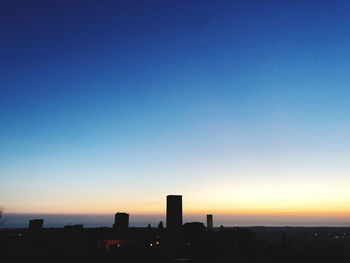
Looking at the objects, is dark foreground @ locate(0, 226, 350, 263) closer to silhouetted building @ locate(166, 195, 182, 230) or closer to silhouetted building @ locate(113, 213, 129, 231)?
Result: silhouetted building @ locate(166, 195, 182, 230)

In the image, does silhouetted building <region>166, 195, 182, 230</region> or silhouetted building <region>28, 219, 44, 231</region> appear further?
silhouetted building <region>28, 219, 44, 231</region>

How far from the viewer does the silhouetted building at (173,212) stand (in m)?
28.0

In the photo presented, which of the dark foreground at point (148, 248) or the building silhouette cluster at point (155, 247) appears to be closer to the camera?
the dark foreground at point (148, 248)

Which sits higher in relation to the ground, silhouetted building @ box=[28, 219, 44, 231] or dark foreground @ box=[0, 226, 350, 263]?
silhouetted building @ box=[28, 219, 44, 231]

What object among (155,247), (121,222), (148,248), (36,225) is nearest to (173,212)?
(148,248)

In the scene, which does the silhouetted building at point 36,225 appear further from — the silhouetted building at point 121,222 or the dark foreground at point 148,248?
the silhouetted building at point 121,222

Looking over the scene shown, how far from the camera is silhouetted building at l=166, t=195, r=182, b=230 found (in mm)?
28000

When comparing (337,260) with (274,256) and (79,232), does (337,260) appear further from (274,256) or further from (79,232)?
(79,232)

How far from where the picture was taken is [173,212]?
28109 millimetres

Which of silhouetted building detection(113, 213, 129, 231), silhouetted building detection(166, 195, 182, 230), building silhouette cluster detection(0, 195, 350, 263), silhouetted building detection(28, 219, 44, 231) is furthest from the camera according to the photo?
silhouetted building detection(113, 213, 129, 231)

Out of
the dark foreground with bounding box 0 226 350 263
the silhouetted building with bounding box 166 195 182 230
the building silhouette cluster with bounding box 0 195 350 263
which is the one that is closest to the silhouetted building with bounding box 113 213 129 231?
the building silhouette cluster with bounding box 0 195 350 263

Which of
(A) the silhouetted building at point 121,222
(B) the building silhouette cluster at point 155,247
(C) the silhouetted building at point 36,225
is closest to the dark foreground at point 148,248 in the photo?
(B) the building silhouette cluster at point 155,247

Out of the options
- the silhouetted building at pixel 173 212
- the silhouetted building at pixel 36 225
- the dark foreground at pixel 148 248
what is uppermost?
the silhouetted building at pixel 173 212

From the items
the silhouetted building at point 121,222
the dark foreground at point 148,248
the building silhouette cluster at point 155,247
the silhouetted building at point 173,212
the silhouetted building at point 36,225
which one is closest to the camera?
the dark foreground at point 148,248
